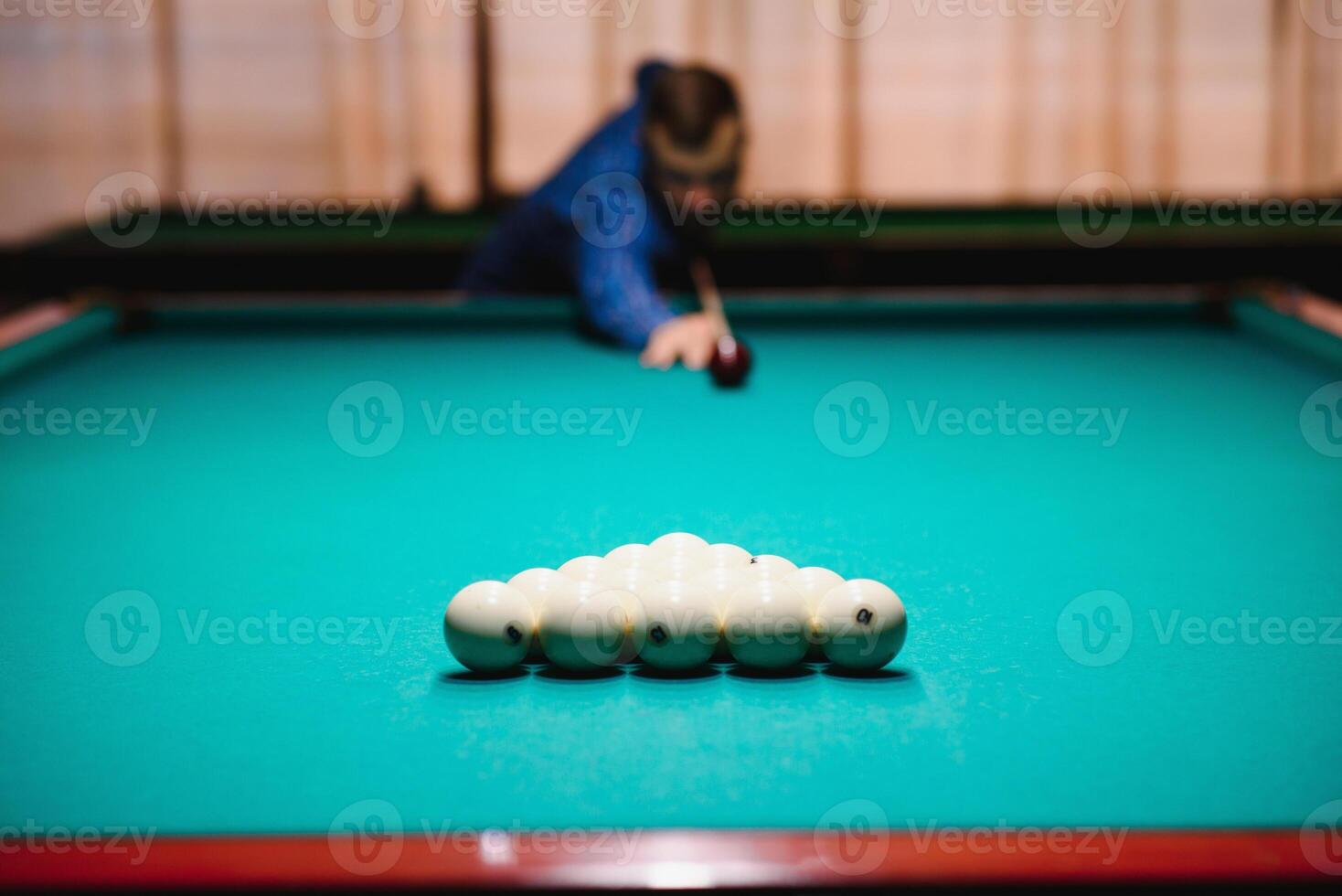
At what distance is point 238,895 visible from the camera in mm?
883

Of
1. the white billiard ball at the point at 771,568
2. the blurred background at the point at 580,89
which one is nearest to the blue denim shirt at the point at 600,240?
the white billiard ball at the point at 771,568

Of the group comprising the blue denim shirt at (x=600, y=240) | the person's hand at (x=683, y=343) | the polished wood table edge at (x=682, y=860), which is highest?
the polished wood table edge at (x=682, y=860)

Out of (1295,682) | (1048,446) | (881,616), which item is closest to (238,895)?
(881,616)

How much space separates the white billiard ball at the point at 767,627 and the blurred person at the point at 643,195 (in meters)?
2.13

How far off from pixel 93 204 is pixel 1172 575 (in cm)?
574

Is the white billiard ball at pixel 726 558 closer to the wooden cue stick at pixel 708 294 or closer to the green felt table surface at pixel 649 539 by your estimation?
the green felt table surface at pixel 649 539

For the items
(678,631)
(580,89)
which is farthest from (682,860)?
(580,89)

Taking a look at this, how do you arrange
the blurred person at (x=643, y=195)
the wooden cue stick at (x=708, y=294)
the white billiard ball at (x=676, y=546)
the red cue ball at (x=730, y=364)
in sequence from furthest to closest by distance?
the blurred person at (x=643, y=195) < the wooden cue stick at (x=708, y=294) < the red cue ball at (x=730, y=364) < the white billiard ball at (x=676, y=546)

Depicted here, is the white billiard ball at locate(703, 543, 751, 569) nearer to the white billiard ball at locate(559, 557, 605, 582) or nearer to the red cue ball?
the white billiard ball at locate(559, 557, 605, 582)

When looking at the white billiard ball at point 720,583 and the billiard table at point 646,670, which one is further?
the white billiard ball at point 720,583

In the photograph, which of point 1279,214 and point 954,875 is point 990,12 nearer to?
point 1279,214

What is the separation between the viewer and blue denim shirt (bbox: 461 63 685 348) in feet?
11.4

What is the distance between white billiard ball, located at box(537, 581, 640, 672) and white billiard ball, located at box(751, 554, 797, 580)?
0.16 m

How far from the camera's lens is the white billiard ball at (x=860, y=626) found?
4.39ft
